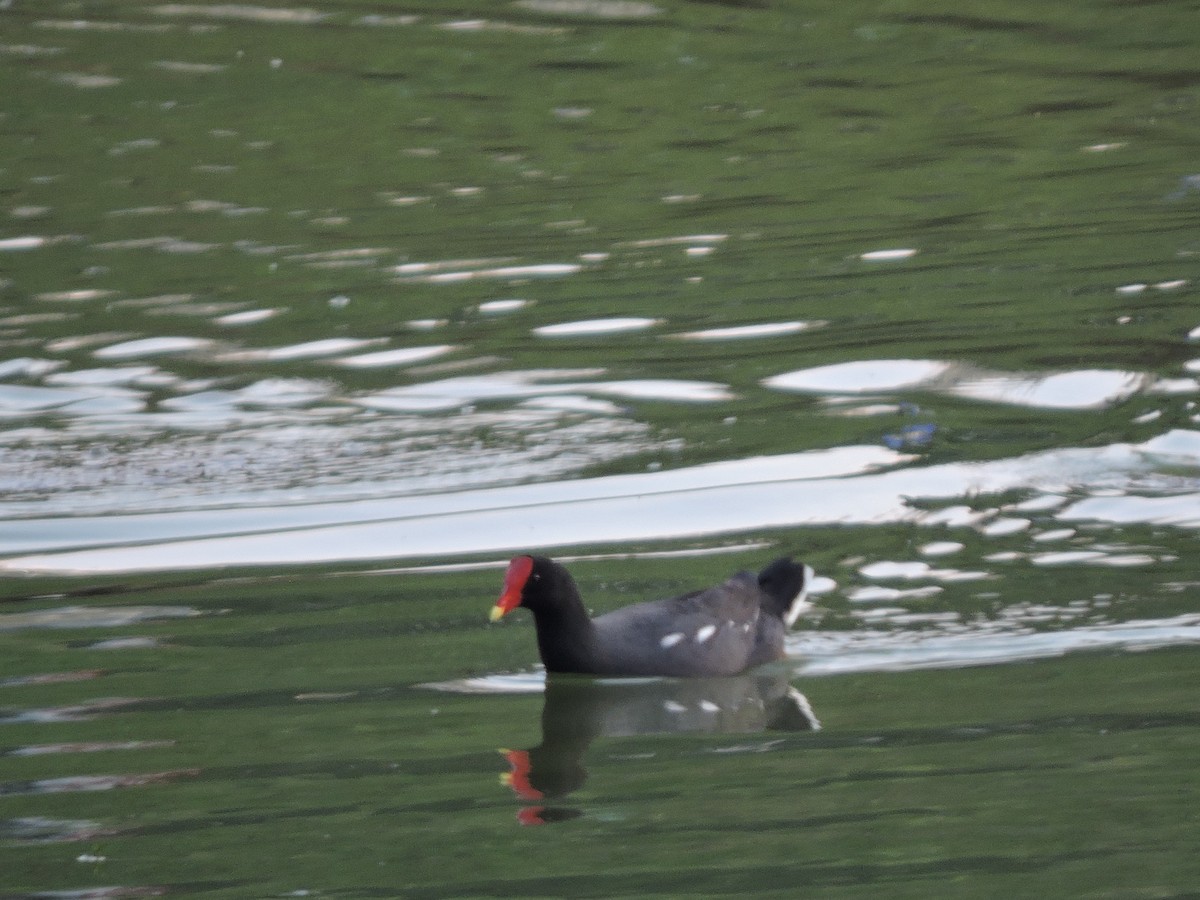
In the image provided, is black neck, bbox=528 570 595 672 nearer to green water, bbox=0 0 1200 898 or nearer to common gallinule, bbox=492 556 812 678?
common gallinule, bbox=492 556 812 678

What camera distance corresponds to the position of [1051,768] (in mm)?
6629

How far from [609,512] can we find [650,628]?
1913 millimetres

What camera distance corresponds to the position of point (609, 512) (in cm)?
991

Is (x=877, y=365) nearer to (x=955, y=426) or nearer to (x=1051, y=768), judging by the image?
(x=955, y=426)

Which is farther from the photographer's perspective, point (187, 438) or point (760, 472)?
point (187, 438)

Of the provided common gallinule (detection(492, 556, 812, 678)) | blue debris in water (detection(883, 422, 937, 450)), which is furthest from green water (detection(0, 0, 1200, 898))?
common gallinule (detection(492, 556, 812, 678))

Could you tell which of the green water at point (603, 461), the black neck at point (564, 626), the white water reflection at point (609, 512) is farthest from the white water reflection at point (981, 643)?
the white water reflection at point (609, 512)

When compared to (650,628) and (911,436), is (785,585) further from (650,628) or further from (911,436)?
(911,436)

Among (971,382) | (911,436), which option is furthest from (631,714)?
(971,382)

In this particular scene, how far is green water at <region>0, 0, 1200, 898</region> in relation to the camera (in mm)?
6414

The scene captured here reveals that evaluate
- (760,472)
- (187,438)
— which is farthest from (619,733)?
(187,438)

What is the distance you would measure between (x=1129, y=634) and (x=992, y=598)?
0.63m

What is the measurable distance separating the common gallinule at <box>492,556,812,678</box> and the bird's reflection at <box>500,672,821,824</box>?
8 centimetres

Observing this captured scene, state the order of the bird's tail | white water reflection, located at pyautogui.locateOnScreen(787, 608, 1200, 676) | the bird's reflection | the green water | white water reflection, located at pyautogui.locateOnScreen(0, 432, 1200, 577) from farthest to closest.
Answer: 1. white water reflection, located at pyautogui.locateOnScreen(0, 432, 1200, 577)
2. the bird's tail
3. white water reflection, located at pyautogui.locateOnScreen(787, 608, 1200, 676)
4. the bird's reflection
5. the green water
